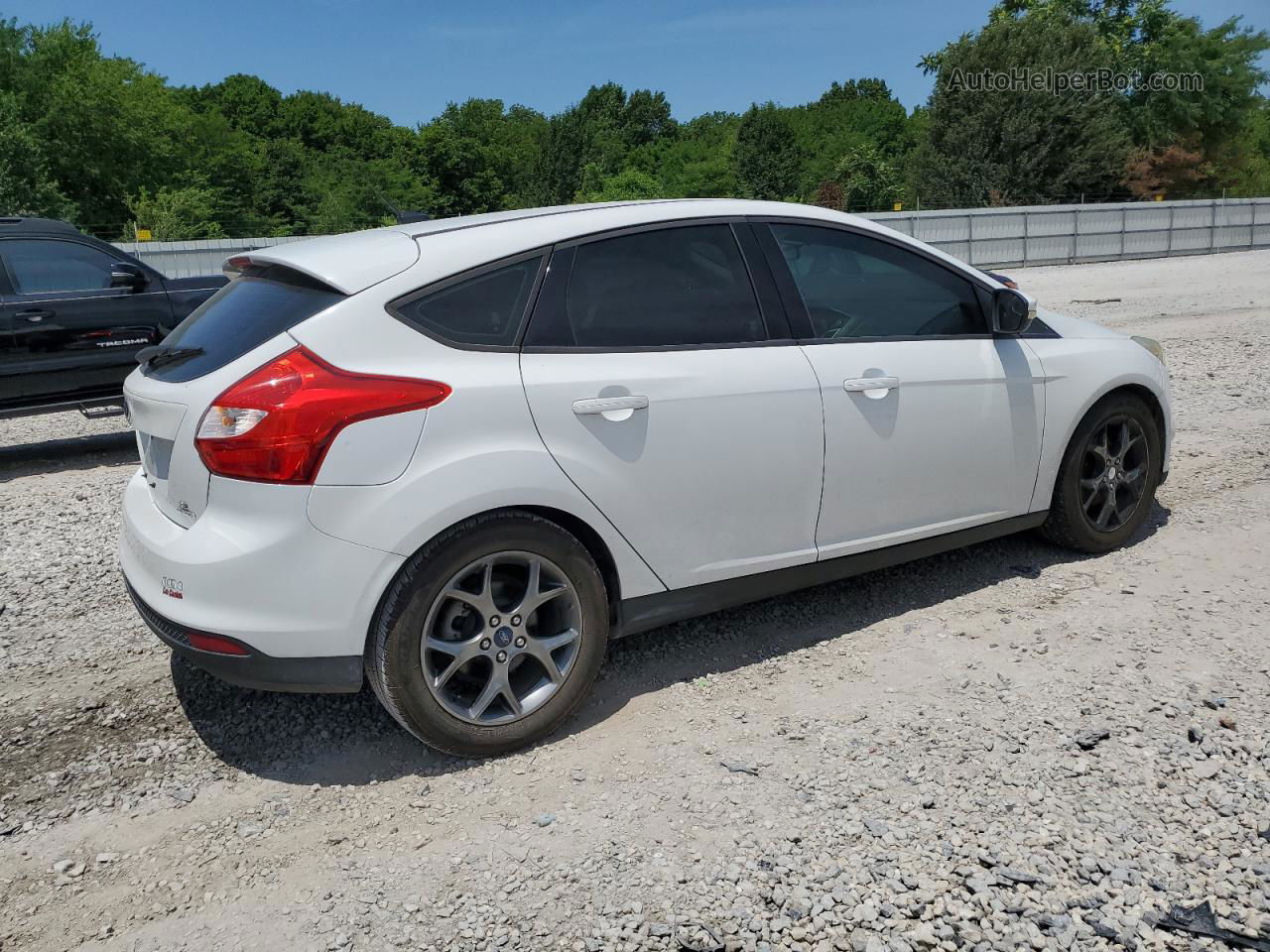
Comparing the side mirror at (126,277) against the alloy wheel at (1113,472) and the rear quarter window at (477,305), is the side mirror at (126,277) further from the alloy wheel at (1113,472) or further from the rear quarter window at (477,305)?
the alloy wheel at (1113,472)

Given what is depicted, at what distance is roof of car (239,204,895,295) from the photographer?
132 inches

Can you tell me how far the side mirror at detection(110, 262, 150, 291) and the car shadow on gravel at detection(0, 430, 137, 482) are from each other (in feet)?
4.23

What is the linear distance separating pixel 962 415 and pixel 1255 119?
236 feet

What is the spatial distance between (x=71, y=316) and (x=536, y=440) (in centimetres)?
670

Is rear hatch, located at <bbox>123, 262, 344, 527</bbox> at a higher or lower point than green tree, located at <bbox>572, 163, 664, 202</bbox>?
lower

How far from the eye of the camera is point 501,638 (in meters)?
3.37

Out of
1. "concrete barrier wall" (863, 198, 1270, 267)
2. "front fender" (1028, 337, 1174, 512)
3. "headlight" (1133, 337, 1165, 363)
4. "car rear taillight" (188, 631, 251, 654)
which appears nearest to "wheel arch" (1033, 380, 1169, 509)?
"front fender" (1028, 337, 1174, 512)

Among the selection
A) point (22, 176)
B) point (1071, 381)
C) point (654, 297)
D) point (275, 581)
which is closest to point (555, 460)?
point (654, 297)

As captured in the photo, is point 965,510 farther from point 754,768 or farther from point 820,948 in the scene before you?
point 820,948

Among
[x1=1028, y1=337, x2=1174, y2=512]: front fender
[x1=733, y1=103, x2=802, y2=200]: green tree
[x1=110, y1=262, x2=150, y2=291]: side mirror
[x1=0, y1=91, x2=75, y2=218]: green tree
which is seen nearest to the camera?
[x1=1028, y1=337, x2=1174, y2=512]: front fender

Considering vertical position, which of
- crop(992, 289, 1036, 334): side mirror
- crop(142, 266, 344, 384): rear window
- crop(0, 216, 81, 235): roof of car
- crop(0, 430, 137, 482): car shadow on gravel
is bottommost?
crop(0, 430, 137, 482): car shadow on gravel

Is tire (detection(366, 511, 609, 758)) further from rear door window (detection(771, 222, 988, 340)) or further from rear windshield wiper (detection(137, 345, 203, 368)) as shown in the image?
rear door window (detection(771, 222, 988, 340))

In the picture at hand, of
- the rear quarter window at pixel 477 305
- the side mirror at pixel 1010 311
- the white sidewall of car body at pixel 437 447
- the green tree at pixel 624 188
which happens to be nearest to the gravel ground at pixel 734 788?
the white sidewall of car body at pixel 437 447

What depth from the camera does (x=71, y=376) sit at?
331 inches
